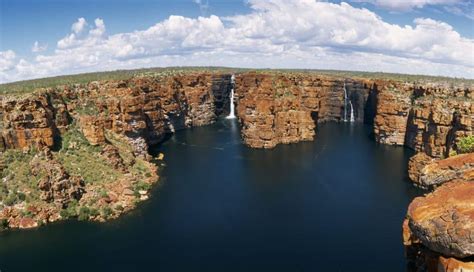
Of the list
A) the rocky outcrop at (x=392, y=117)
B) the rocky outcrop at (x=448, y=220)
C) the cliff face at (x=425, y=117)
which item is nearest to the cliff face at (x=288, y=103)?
the rocky outcrop at (x=392, y=117)

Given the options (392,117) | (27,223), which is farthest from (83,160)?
(392,117)

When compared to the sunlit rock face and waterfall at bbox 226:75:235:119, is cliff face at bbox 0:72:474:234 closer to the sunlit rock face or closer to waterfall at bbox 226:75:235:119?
waterfall at bbox 226:75:235:119

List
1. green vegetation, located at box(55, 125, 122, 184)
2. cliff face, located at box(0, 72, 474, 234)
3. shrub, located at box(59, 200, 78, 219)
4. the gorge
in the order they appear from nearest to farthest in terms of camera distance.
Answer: the gorge < shrub, located at box(59, 200, 78, 219) < cliff face, located at box(0, 72, 474, 234) < green vegetation, located at box(55, 125, 122, 184)

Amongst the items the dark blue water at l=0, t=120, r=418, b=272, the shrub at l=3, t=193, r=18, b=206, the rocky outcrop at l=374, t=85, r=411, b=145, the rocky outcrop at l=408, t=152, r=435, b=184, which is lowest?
the dark blue water at l=0, t=120, r=418, b=272

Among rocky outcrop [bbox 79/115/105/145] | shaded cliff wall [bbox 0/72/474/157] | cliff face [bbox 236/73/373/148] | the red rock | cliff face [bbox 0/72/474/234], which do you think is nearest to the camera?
the red rock

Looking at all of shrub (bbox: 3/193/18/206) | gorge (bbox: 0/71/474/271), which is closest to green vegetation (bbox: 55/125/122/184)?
gorge (bbox: 0/71/474/271)

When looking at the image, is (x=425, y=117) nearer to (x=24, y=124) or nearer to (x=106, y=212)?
(x=106, y=212)
